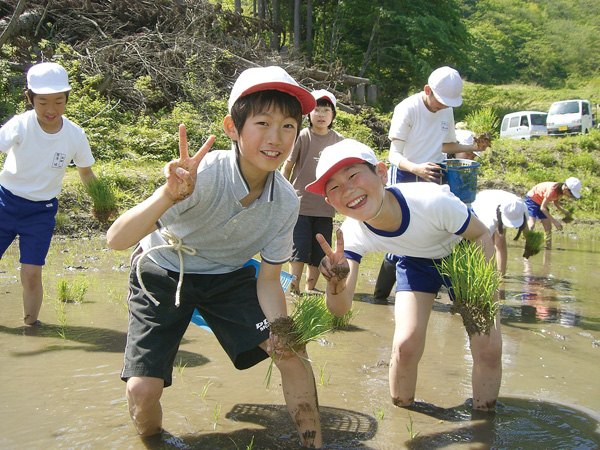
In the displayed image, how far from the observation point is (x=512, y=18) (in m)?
59.6

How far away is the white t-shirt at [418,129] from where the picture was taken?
4676 mm

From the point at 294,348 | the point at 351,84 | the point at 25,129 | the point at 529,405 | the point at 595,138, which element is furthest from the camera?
the point at 351,84

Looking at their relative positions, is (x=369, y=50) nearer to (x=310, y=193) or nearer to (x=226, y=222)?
(x=310, y=193)

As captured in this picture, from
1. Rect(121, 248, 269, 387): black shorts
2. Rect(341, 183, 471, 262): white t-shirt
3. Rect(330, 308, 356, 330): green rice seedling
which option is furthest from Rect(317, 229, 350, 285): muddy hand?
Rect(330, 308, 356, 330): green rice seedling

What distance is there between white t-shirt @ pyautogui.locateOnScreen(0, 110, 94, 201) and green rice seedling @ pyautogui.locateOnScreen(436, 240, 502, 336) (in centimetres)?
296

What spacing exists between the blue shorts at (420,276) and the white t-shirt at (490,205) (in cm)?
277

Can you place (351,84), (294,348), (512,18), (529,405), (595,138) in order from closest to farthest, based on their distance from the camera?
(294,348), (529,405), (595,138), (351,84), (512,18)

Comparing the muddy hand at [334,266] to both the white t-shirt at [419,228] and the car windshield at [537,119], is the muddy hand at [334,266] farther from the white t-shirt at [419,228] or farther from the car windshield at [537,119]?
the car windshield at [537,119]

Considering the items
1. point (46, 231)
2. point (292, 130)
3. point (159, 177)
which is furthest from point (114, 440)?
point (159, 177)

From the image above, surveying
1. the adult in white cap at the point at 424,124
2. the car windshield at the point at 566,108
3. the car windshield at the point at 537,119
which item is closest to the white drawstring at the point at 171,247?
the adult in white cap at the point at 424,124

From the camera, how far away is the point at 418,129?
4.73m

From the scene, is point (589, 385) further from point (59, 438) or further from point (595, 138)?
point (595, 138)

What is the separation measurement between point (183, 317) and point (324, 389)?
98 centimetres

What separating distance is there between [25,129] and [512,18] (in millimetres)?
64164
